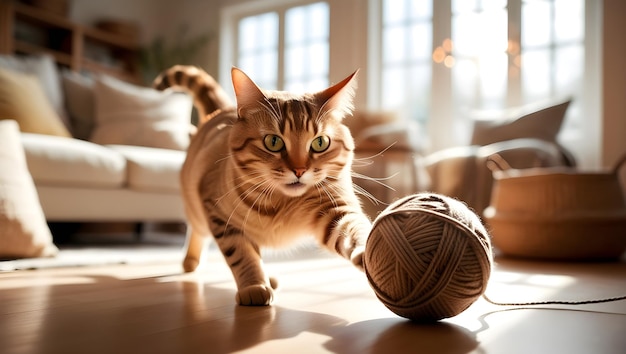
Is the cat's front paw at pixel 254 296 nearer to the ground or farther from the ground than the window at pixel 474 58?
nearer to the ground

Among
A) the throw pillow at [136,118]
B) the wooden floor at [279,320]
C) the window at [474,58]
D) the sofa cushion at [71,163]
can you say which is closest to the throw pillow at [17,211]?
the wooden floor at [279,320]

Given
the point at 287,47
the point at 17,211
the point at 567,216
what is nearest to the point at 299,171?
the point at 17,211

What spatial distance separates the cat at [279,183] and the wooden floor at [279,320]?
0.12 metres

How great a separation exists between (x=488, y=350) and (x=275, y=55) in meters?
5.36

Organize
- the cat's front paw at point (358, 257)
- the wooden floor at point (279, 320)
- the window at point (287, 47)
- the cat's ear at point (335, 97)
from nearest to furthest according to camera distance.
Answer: the wooden floor at point (279, 320)
the cat's front paw at point (358, 257)
the cat's ear at point (335, 97)
the window at point (287, 47)

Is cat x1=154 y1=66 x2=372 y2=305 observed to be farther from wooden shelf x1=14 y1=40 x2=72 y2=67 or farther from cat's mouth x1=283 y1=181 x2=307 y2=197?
wooden shelf x1=14 y1=40 x2=72 y2=67

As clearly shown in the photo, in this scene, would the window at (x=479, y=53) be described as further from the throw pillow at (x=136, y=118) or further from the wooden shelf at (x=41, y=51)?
the wooden shelf at (x=41, y=51)

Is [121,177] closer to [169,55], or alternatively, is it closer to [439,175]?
[439,175]

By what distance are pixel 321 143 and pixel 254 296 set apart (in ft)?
1.19

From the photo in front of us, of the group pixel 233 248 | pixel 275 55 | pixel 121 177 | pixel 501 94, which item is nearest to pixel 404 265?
pixel 233 248

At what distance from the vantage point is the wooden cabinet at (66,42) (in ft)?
15.5

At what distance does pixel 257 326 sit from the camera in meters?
0.94

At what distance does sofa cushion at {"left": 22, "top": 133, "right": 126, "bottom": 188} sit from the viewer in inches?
102

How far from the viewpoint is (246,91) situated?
3.91 feet
